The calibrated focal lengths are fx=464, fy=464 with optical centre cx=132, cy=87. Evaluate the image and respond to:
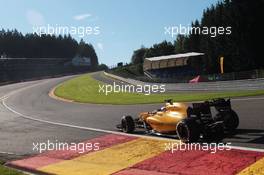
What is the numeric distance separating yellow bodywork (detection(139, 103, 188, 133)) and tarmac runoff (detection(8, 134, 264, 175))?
0.57 metres

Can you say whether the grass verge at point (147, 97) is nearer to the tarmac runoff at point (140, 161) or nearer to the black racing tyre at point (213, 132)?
the black racing tyre at point (213, 132)

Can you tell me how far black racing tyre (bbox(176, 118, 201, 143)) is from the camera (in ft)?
37.2

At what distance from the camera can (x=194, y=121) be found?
37.3 ft

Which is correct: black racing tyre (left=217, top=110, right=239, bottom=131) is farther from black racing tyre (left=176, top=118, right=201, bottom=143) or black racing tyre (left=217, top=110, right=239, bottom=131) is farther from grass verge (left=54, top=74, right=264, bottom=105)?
grass verge (left=54, top=74, right=264, bottom=105)

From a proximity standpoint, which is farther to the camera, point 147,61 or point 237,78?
point 147,61

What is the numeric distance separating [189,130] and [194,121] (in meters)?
0.25

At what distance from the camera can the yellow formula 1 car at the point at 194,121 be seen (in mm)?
11492

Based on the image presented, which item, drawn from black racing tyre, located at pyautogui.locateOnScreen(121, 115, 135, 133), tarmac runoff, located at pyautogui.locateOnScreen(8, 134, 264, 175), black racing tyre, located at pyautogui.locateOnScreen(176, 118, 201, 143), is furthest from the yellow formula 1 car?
tarmac runoff, located at pyautogui.locateOnScreen(8, 134, 264, 175)

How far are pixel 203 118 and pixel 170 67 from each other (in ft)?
221

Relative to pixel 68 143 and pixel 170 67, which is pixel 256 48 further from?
pixel 68 143

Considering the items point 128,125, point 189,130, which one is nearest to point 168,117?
point 189,130

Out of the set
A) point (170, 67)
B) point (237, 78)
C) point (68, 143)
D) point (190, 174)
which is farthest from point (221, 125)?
point (170, 67)

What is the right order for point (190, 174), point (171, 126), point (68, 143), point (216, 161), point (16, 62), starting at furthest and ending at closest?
point (16, 62), point (68, 143), point (171, 126), point (216, 161), point (190, 174)

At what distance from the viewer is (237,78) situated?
44.5 meters
